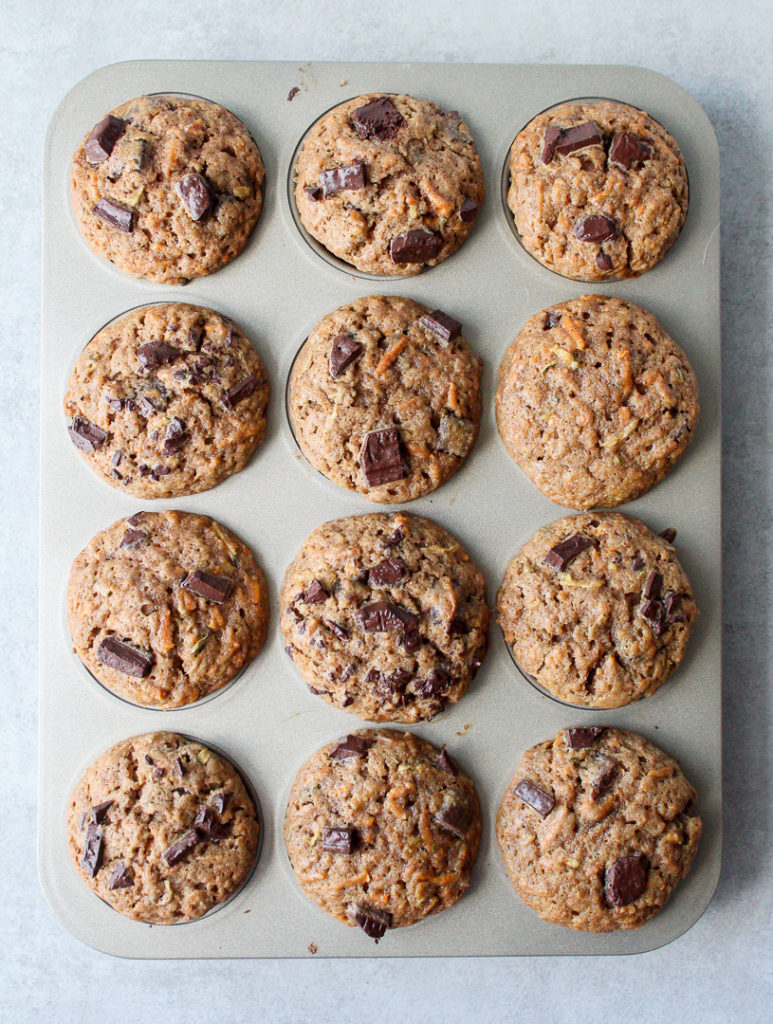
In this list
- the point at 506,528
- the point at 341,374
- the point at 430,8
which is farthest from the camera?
the point at 430,8

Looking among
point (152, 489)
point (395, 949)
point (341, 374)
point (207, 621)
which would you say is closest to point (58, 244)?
point (152, 489)

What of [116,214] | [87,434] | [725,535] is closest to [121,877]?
[87,434]

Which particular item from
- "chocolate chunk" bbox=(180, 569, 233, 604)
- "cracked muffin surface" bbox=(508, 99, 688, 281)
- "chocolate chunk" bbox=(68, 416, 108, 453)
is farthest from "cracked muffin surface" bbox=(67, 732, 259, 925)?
"cracked muffin surface" bbox=(508, 99, 688, 281)

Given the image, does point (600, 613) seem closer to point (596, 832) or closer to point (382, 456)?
point (596, 832)

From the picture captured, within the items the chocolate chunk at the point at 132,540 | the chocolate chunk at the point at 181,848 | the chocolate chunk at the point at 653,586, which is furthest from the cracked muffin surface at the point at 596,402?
the chocolate chunk at the point at 181,848

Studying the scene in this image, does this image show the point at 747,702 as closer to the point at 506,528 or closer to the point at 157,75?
the point at 506,528

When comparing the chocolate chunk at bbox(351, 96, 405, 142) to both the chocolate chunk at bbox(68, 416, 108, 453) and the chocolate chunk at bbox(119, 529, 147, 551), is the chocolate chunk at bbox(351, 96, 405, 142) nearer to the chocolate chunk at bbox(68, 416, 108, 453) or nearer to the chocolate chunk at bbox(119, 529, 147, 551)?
the chocolate chunk at bbox(68, 416, 108, 453)
